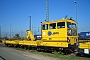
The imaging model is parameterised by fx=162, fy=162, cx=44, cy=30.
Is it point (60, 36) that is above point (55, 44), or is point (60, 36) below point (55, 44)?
above

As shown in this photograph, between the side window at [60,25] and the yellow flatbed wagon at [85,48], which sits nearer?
the yellow flatbed wagon at [85,48]

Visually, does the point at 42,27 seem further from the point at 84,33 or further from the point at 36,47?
the point at 84,33

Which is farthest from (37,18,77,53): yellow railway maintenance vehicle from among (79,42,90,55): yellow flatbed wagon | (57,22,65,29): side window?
(79,42,90,55): yellow flatbed wagon

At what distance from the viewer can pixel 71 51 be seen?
1745 cm

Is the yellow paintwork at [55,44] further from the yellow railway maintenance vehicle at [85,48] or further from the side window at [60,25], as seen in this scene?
Result: the yellow railway maintenance vehicle at [85,48]

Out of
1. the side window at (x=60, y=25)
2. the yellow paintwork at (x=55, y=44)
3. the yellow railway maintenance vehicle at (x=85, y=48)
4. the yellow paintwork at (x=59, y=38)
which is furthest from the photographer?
the side window at (x=60, y=25)

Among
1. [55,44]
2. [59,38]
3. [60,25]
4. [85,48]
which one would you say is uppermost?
[60,25]

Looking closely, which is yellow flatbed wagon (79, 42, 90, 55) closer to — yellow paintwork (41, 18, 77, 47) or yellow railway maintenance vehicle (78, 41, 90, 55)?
yellow railway maintenance vehicle (78, 41, 90, 55)

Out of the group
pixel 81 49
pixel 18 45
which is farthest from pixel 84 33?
pixel 81 49

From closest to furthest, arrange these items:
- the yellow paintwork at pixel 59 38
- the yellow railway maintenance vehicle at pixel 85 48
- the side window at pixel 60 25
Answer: the yellow railway maintenance vehicle at pixel 85 48
the yellow paintwork at pixel 59 38
the side window at pixel 60 25

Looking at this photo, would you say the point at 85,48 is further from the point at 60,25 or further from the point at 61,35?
the point at 60,25

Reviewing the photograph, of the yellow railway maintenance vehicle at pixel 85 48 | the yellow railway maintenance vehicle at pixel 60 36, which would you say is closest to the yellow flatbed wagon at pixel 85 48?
the yellow railway maintenance vehicle at pixel 85 48

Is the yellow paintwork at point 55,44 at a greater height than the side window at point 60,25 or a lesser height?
lesser

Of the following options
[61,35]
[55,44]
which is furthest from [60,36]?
[55,44]
